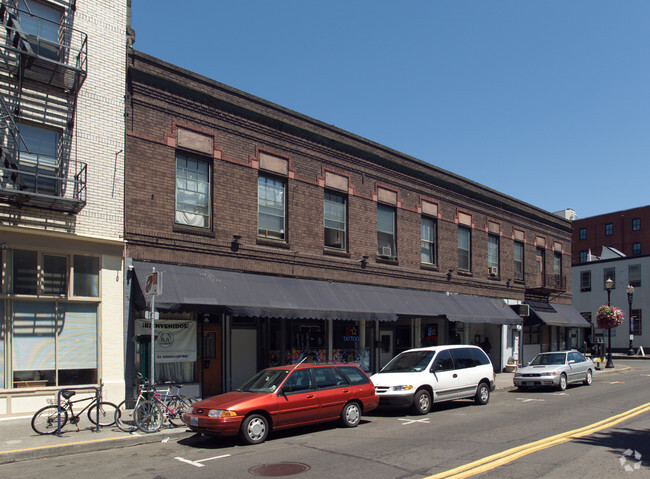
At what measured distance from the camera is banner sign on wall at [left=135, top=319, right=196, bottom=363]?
48.4ft

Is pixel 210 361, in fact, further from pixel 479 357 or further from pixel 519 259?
pixel 519 259

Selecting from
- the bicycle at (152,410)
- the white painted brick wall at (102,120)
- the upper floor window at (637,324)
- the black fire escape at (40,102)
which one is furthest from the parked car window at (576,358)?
the upper floor window at (637,324)

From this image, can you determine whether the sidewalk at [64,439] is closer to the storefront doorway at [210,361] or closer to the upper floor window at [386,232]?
the storefront doorway at [210,361]

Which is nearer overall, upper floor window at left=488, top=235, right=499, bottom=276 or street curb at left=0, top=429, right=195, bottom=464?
street curb at left=0, top=429, right=195, bottom=464

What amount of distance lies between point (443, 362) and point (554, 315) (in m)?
18.3

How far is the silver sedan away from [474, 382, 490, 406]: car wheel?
4432mm

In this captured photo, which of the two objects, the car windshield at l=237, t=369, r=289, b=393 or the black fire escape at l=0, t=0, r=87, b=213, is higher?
the black fire escape at l=0, t=0, r=87, b=213

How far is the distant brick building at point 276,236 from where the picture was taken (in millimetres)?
15281

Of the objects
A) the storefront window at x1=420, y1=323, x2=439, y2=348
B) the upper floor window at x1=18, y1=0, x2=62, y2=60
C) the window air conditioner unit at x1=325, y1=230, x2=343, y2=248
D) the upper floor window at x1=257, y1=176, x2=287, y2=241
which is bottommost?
the storefront window at x1=420, y1=323, x2=439, y2=348

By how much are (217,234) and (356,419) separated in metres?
6.71

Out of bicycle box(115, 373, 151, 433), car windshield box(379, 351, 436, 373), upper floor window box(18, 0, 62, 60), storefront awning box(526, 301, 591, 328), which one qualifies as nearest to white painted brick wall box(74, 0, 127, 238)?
upper floor window box(18, 0, 62, 60)

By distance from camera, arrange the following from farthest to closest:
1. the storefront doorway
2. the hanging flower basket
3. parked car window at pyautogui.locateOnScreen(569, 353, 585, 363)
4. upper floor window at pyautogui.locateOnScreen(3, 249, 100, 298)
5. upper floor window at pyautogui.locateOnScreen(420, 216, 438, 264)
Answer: the hanging flower basket
upper floor window at pyautogui.locateOnScreen(420, 216, 438, 264)
parked car window at pyautogui.locateOnScreen(569, 353, 585, 363)
the storefront doorway
upper floor window at pyautogui.locateOnScreen(3, 249, 100, 298)

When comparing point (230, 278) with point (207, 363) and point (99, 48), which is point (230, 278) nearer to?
point (207, 363)

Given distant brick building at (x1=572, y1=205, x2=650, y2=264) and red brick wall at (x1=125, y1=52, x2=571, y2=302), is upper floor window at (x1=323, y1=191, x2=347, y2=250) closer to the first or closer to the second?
red brick wall at (x1=125, y1=52, x2=571, y2=302)
